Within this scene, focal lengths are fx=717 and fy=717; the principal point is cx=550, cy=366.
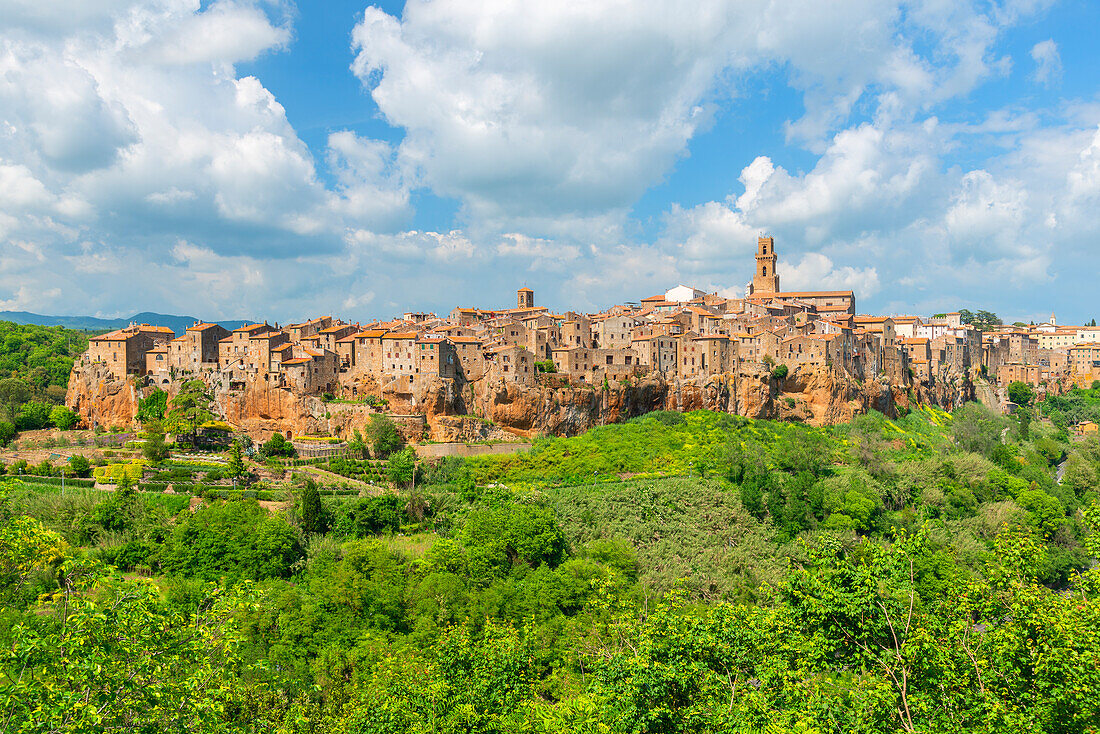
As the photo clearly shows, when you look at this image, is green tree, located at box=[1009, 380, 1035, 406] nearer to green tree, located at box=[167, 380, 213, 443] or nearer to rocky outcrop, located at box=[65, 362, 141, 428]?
green tree, located at box=[167, 380, 213, 443]

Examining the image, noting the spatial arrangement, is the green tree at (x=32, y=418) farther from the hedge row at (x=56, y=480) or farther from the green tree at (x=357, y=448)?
the green tree at (x=357, y=448)

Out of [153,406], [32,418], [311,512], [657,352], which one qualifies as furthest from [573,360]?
[32,418]

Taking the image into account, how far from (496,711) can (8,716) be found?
10.8 meters

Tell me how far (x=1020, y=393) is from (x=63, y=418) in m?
105

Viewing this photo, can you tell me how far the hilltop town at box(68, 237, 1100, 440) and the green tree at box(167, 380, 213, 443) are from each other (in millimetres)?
1235

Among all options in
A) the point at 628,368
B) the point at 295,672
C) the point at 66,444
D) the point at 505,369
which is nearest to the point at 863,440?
the point at 628,368

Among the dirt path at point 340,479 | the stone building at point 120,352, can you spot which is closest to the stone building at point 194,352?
the stone building at point 120,352

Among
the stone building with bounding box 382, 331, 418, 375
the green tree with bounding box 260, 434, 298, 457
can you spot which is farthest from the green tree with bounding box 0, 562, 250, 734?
the stone building with bounding box 382, 331, 418, 375

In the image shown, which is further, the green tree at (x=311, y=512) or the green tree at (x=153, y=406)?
the green tree at (x=153, y=406)

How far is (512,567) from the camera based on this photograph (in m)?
38.2

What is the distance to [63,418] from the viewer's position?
193ft

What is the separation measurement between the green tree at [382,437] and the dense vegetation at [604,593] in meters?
2.55

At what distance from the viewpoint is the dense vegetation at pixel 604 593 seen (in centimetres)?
1262

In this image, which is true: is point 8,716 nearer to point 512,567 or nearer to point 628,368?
point 512,567
